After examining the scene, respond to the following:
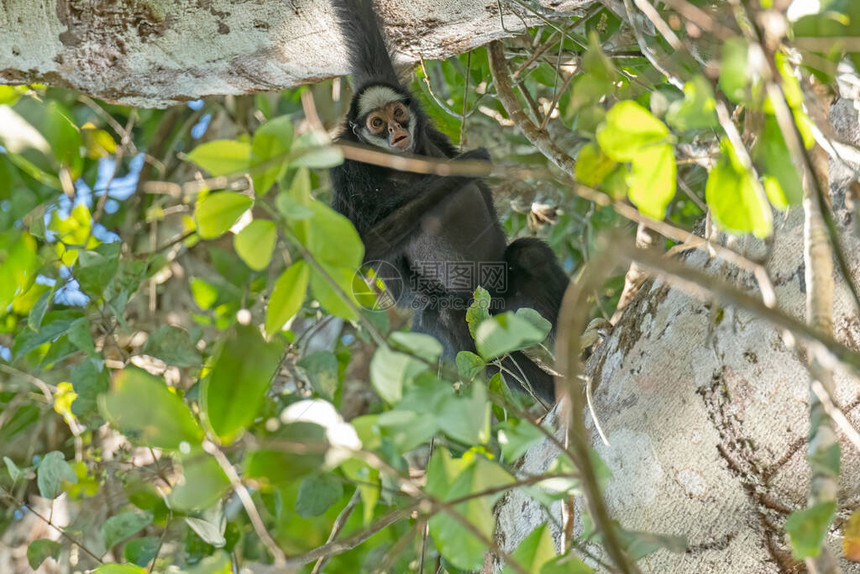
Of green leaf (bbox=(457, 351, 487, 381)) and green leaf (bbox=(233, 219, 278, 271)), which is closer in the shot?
green leaf (bbox=(233, 219, 278, 271))

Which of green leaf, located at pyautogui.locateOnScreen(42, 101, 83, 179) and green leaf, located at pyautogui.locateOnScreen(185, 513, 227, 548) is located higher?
green leaf, located at pyautogui.locateOnScreen(42, 101, 83, 179)

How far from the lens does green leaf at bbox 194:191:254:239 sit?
1275 mm

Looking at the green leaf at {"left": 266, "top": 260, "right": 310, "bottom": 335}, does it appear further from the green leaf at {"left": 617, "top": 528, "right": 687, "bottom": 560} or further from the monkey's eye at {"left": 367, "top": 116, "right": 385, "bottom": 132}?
the monkey's eye at {"left": 367, "top": 116, "right": 385, "bottom": 132}

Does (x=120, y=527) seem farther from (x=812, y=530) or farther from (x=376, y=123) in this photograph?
(x=812, y=530)

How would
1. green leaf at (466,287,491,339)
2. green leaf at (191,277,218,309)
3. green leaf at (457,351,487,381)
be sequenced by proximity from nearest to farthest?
green leaf at (457,351,487,381), green leaf at (466,287,491,339), green leaf at (191,277,218,309)

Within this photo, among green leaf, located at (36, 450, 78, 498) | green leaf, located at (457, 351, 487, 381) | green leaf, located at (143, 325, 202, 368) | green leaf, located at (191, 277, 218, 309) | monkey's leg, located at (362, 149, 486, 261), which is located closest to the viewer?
green leaf, located at (457, 351, 487, 381)

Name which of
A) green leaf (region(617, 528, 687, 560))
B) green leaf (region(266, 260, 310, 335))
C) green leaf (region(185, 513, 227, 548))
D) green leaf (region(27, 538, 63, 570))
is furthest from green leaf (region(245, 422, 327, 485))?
green leaf (region(27, 538, 63, 570))

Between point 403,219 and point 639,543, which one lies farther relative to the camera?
point 403,219

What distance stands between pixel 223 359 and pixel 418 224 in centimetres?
235

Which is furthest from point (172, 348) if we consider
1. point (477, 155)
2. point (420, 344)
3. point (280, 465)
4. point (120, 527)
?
point (420, 344)

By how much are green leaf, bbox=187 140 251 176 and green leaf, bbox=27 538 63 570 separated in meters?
2.13

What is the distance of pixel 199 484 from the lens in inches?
45.1

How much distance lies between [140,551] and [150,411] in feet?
6.47

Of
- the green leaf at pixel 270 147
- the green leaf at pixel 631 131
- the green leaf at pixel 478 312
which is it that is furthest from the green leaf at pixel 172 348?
the green leaf at pixel 631 131
